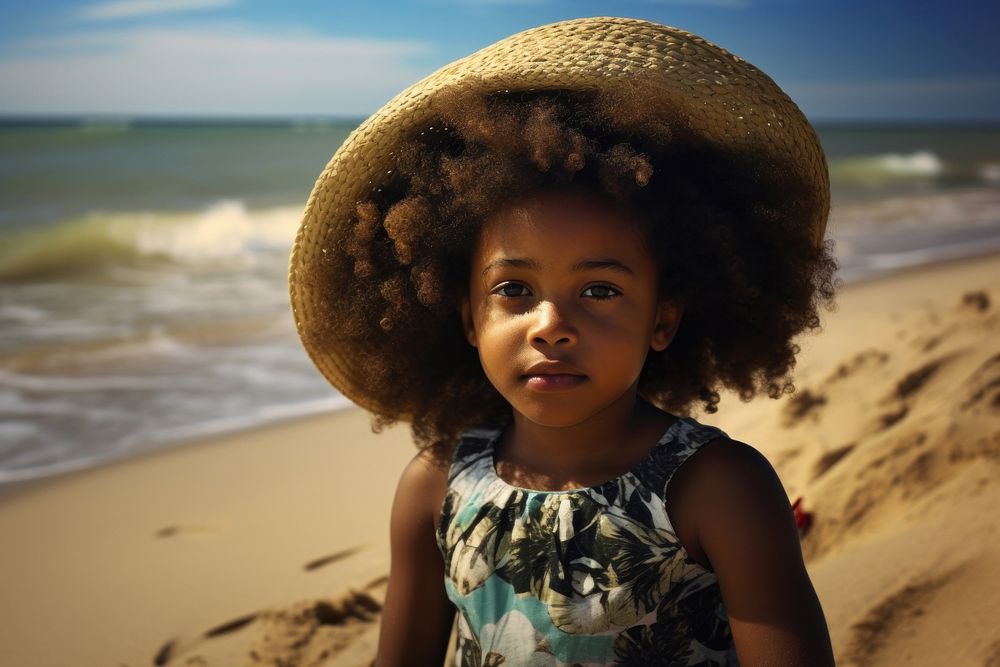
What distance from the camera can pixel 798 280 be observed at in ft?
6.18

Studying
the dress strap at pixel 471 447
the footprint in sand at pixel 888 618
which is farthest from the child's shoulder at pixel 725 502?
the footprint in sand at pixel 888 618

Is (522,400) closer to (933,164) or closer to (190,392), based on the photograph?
(190,392)

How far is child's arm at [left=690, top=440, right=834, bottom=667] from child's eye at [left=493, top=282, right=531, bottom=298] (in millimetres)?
445

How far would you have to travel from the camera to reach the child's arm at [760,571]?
5.20 feet

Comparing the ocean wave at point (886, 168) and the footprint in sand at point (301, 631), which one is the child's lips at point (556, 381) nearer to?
the footprint in sand at point (301, 631)

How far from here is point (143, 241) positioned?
39.4 ft

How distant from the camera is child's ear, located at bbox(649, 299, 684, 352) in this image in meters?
1.81

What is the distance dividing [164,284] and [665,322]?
7.37 meters

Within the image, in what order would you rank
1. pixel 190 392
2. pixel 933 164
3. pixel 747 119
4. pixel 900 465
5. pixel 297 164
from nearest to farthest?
pixel 747 119 → pixel 900 465 → pixel 190 392 → pixel 297 164 → pixel 933 164

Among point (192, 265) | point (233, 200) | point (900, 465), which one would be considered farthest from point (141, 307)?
point (233, 200)

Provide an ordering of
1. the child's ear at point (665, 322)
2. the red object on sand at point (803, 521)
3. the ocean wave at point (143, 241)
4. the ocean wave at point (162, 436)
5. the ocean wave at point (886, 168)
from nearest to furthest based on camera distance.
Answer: the child's ear at point (665, 322) → the red object on sand at point (803, 521) → the ocean wave at point (162, 436) → the ocean wave at point (143, 241) → the ocean wave at point (886, 168)

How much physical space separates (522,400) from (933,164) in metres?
29.1

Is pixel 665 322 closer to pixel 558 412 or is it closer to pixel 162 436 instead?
pixel 558 412

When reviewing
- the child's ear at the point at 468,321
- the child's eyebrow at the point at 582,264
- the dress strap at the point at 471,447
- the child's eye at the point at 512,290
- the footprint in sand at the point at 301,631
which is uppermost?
the child's eyebrow at the point at 582,264
